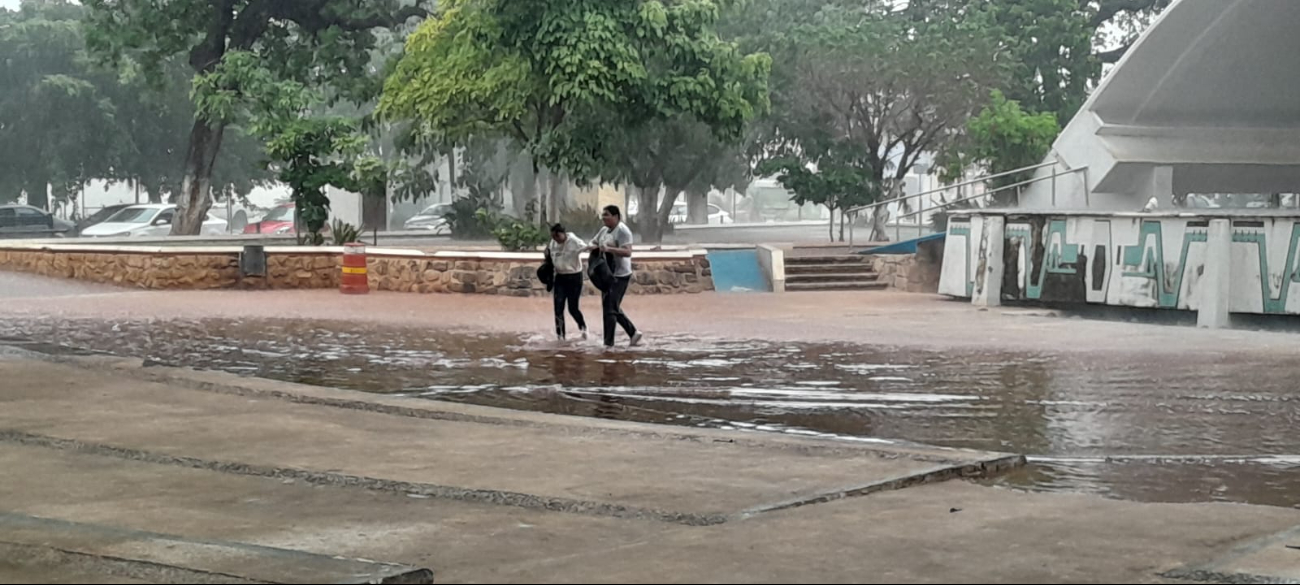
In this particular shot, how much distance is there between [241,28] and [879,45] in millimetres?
14539

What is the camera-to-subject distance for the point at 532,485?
8.45 metres

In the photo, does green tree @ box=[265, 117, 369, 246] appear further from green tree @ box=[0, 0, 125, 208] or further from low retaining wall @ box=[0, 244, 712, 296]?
green tree @ box=[0, 0, 125, 208]

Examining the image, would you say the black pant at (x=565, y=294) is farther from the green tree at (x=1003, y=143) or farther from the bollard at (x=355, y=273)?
the green tree at (x=1003, y=143)

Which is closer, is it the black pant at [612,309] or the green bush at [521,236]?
the black pant at [612,309]

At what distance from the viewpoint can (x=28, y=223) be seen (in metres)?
45.7

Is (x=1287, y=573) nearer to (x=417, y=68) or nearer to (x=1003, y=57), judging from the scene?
(x=417, y=68)

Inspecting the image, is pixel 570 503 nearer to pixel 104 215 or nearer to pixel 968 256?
pixel 968 256

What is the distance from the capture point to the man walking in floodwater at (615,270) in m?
16.6

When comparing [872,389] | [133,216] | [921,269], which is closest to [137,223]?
[133,216]

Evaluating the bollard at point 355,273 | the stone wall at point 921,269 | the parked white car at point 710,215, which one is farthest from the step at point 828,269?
the parked white car at point 710,215

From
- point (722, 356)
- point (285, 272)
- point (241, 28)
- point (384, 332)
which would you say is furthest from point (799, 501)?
point (241, 28)

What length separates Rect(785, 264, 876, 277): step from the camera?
28.6 metres

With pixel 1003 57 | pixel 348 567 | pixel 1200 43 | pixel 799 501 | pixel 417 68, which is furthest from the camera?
pixel 1003 57

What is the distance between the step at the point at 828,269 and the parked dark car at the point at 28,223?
25444 millimetres
